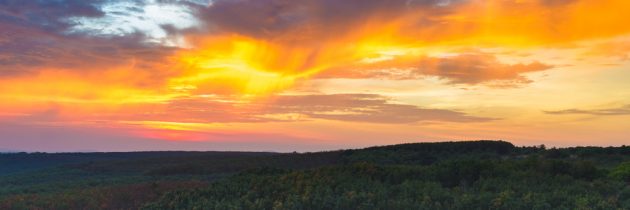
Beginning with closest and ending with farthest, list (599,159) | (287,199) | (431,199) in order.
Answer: (431,199), (287,199), (599,159)

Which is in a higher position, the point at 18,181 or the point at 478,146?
the point at 478,146

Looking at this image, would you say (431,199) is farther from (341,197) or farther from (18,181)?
(18,181)

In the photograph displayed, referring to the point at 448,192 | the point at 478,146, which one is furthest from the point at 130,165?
the point at 448,192

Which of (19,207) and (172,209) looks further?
(19,207)

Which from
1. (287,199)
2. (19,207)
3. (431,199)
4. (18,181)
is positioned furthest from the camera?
(18,181)

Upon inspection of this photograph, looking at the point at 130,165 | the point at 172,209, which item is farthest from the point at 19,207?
the point at 130,165

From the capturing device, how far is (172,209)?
16.5m

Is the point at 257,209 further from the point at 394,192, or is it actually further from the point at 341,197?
the point at 394,192

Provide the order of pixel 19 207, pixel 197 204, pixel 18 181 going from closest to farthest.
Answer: pixel 197 204 → pixel 19 207 → pixel 18 181

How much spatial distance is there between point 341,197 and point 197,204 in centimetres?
514

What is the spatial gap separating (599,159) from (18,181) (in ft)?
145

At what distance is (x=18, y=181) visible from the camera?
41.7 meters

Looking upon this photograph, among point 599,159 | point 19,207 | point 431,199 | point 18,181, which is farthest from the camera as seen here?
point 18,181

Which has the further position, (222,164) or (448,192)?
(222,164)
